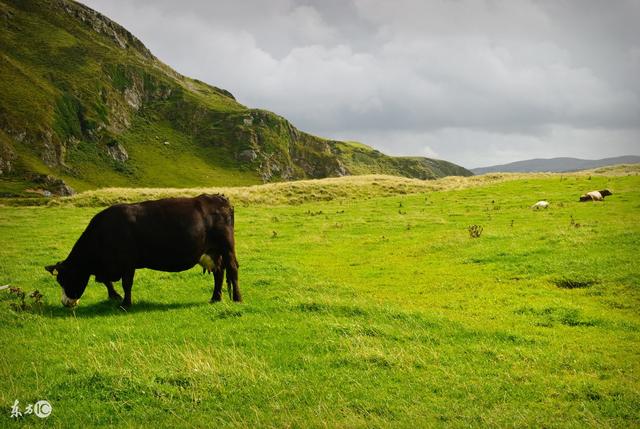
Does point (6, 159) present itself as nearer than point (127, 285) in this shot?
No

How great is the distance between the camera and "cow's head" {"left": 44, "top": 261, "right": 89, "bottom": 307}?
43.9 feet

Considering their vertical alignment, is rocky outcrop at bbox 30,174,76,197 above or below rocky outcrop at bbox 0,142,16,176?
below

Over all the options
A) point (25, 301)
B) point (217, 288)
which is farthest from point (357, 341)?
point (25, 301)

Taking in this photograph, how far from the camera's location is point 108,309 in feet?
44.1

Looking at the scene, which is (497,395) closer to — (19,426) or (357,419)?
(357,419)

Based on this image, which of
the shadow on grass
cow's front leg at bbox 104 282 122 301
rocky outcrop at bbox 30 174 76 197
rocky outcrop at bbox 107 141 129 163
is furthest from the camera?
rocky outcrop at bbox 107 141 129 163

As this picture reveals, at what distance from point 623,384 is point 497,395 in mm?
2413

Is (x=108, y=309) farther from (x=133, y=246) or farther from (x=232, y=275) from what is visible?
(x=232, y=275)

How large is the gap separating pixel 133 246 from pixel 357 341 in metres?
7.29

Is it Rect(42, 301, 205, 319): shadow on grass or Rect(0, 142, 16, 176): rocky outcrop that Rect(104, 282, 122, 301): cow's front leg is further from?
Rect(0, 142, 16, 176): rocky outcrop

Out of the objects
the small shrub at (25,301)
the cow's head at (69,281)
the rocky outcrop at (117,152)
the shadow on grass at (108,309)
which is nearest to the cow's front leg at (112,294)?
the shadow on grass at (108,309)

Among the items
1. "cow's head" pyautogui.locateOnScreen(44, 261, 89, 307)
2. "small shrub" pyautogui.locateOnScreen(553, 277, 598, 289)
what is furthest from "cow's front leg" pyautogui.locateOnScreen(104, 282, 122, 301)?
"small shrub" pyautogui.locateOnScreen(553, 277, 598, 289)

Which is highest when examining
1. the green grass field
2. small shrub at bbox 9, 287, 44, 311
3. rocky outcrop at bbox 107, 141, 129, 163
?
rocky outcrop at bbox 107, 141, 129, 163

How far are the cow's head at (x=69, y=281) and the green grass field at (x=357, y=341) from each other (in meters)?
0.50
